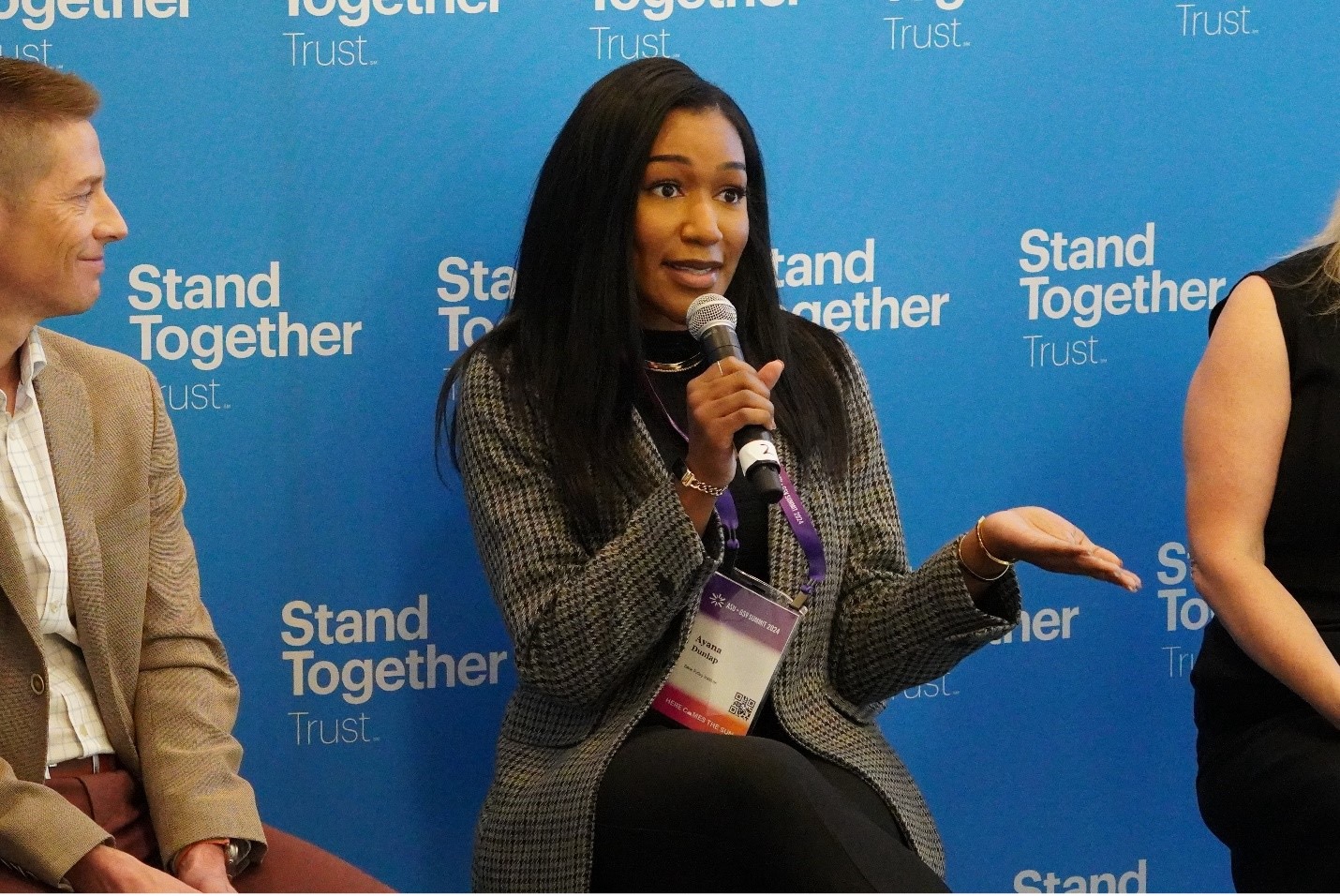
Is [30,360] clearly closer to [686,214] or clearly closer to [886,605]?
[686,214]

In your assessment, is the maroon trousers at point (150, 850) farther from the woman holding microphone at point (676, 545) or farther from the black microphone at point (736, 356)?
the black microphone at point (736, 356)

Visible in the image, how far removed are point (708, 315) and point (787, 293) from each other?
694 millimetres

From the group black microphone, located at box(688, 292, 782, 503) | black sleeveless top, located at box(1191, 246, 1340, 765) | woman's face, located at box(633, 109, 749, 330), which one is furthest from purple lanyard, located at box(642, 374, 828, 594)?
black sleeveless top, located at box(1191, 246, 1340, 765)

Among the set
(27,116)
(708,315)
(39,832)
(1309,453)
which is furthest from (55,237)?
(1309,453)

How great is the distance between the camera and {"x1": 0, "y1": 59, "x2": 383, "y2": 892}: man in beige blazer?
1882 millimetres

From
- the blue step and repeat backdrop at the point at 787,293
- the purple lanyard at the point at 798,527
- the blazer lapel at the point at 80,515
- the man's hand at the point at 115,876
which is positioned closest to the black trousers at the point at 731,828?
the purple lanyard at the point at 798,527

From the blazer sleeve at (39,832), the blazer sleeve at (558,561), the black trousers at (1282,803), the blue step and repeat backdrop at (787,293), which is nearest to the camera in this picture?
the blazer sleeve at (39,832)

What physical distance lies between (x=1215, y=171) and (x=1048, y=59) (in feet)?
1.25

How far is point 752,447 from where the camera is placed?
1873mm

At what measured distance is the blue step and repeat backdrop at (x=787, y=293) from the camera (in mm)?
2559

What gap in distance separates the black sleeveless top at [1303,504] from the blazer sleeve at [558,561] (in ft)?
2.76

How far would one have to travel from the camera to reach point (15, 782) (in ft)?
5.87

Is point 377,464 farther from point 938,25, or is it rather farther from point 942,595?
point 938,25

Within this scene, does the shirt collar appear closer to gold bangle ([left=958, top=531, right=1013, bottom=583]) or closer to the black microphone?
the black microphone
